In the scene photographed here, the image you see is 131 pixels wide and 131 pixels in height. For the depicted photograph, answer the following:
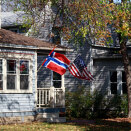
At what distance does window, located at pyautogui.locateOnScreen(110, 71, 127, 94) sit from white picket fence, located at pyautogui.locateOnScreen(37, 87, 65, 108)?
5710 millimetres

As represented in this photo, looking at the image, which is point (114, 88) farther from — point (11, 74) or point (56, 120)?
point (11, 74)

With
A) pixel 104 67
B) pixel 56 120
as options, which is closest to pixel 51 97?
pixel 56 120

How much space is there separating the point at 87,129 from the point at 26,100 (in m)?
3.98

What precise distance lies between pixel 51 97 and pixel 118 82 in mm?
6483

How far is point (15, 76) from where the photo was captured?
56.1 ft

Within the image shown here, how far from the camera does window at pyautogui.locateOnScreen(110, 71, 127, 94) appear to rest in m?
22.8

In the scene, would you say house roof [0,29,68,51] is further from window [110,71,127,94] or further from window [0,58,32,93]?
window [110,71,127,94]

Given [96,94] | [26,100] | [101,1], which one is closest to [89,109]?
[96,94]

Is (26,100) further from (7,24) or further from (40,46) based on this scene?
(7,24)

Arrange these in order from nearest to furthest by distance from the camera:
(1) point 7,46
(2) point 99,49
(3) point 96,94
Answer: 1. (1) point 7,46
2. (3) point 96,94
3. (2) point 99,49

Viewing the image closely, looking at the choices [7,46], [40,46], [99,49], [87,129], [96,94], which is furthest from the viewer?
[99,49]

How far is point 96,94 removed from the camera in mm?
21469

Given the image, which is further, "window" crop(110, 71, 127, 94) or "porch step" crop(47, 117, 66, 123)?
"window" crop(110, 71, 127, 94)

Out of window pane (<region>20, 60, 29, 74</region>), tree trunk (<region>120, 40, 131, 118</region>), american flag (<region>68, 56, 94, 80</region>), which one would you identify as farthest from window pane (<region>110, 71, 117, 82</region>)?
window pane (<region>20, 60, 29, 74</region>)
